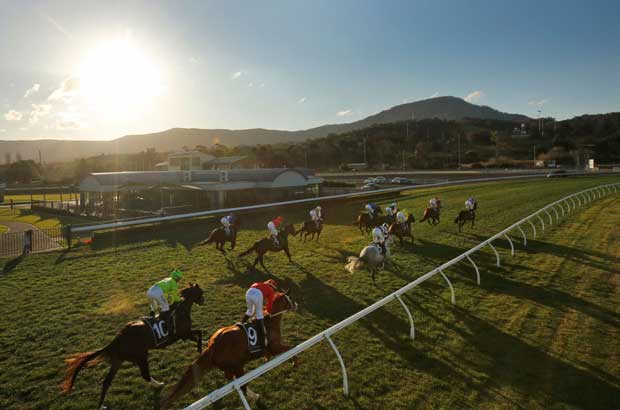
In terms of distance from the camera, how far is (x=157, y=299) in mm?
5746

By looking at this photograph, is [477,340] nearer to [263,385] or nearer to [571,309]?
[571,309]

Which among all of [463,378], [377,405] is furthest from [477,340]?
[377,405]

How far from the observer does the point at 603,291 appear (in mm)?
9180

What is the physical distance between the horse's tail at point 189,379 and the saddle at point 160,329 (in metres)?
1.22

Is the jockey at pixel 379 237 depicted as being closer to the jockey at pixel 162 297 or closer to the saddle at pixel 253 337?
the saddle at pixel 253 337

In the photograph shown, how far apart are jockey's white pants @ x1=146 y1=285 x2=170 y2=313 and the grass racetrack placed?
3.29 ft

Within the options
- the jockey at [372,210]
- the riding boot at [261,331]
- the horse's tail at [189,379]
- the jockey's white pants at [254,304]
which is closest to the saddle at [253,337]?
the riding boot at [261,331]

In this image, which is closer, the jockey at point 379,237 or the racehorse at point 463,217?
the jockey at point 379,237

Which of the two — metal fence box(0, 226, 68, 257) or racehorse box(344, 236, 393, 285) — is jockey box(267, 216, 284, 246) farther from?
metal fence box(0, 226, 68, 257)

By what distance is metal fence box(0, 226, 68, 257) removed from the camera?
14.5 metres

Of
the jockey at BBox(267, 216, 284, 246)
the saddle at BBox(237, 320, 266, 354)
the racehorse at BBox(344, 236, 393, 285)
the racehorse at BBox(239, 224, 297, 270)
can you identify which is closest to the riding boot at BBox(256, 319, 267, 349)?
the saddle at BBox(237, 320, 266, 354)

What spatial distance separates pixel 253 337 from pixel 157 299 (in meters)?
1.66

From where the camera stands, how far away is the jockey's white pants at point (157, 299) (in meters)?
5.72

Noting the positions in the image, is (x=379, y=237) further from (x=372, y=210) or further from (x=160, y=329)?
(x=372, y=210)
